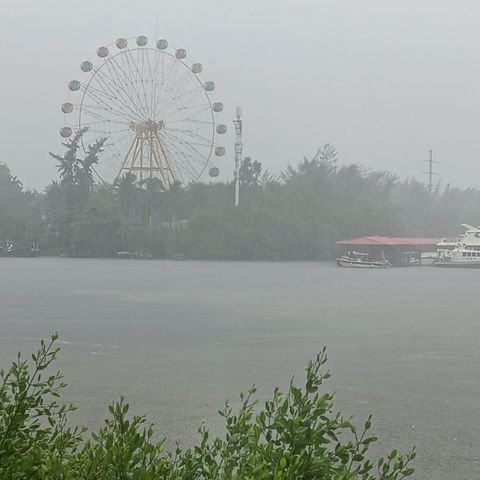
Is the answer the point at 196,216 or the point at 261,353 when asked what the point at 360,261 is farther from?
the point at 261,353

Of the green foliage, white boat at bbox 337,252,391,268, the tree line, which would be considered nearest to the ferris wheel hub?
the tree line

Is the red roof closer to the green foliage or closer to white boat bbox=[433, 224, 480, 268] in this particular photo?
Result: white boat bbox=[433, 224, 480, 268]

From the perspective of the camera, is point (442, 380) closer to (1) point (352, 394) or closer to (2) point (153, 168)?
(1) point (352, 394)

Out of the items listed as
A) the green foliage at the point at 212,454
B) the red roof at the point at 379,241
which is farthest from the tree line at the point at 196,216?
the green foliage at the point at 212,454

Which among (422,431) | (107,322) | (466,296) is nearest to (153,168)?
(466,296)

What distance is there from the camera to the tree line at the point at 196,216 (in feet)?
129

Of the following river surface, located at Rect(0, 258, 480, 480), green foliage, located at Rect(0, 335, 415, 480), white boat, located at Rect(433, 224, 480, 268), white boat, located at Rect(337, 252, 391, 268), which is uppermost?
white boat, located at Rect(433, 224, 480, 268)

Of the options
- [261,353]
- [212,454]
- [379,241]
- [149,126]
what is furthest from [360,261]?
[212,454]

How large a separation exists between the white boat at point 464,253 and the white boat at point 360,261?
154 inches

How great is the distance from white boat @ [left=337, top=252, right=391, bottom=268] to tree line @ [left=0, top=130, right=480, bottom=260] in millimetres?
3778

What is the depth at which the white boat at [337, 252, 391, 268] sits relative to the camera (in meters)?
37.8

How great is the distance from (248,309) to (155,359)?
620 cm

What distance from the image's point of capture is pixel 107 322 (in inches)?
433

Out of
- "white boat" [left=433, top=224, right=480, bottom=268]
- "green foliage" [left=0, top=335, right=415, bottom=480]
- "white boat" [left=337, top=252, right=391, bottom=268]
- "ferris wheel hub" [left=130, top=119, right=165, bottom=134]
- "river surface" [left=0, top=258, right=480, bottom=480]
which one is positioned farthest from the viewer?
"white boat" [left=433, top=224, right=480, bottom=268]
